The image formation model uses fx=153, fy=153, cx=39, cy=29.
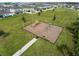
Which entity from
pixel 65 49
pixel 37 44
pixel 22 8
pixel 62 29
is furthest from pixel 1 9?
pixel 65 49

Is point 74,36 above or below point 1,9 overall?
below

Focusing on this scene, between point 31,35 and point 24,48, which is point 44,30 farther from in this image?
point 24,48

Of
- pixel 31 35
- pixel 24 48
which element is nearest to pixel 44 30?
pixel 31 35

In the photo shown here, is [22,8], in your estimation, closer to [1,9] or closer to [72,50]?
[1,9]

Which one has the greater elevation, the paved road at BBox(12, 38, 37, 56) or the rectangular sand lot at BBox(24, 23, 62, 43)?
the rectangular sand lot at BBox(24, 23, 62, 43)

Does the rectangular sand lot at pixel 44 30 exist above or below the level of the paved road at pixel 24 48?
above
